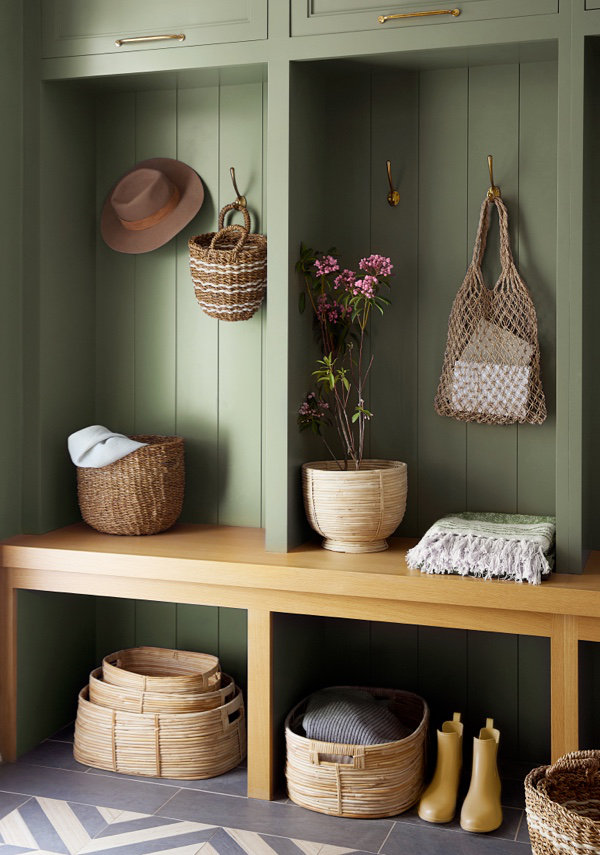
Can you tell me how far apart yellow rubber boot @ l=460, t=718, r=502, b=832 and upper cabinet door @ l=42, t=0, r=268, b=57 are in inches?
83.6

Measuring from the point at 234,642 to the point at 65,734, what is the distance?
2.11 ft

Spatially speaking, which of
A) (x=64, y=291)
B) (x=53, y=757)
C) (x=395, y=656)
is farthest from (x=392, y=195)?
(x=53, y=757)

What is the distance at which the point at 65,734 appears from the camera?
10.4 ft

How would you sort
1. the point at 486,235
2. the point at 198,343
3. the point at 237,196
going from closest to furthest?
1. the point at 486,235
2. the point at 237,196
3. the point at 198,343

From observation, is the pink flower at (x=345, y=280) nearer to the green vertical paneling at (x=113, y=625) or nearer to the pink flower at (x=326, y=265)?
the pink flower at (x=326, y=265)

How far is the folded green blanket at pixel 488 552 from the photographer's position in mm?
2436

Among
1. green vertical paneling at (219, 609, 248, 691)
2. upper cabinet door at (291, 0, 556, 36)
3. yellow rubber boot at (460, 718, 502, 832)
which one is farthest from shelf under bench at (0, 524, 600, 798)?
upper cabinet door at (291, 0, 556, 36)

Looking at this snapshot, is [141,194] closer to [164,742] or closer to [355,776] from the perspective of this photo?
[164,742]

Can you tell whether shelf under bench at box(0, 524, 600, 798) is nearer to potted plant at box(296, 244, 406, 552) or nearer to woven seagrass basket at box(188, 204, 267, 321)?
potted plant at box(296, 244, 406, 552)

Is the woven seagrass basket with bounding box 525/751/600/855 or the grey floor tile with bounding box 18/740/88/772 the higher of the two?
the woven seagrass basket with bounding box 525/751/600/855

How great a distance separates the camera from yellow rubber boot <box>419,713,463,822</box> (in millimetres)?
2571

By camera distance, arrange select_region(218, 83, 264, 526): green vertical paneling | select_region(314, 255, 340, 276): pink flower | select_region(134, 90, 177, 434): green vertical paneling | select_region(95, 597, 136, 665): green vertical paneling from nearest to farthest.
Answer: select_region(314, 255, 340, 276): pink flower → select_region(218, 83, 264, 526): green vertical paneling → select_region(134, 90, 177, 434): green vertical paneling → select_region(95, 597, 136, 665): green vertical paneling

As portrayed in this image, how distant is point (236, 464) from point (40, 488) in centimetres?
65

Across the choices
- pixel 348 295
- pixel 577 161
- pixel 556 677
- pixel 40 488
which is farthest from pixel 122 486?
pixel 577 161
